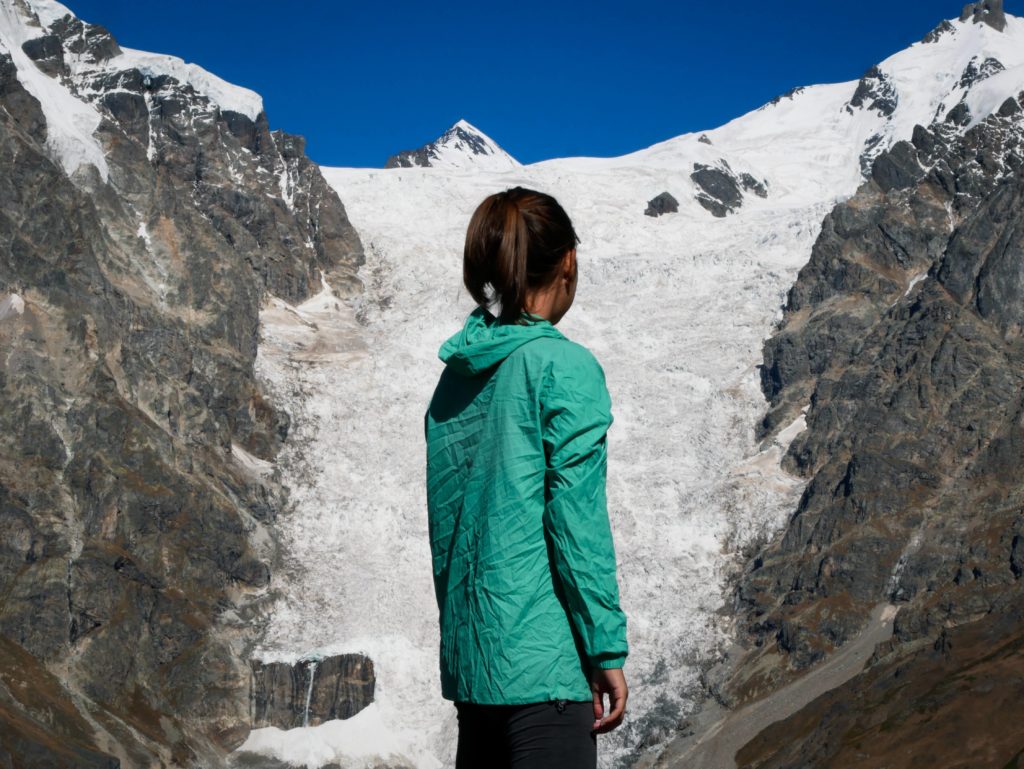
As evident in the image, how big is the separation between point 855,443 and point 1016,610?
40638 millimetres

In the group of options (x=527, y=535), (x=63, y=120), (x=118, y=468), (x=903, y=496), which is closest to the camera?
(x=527, y=535)

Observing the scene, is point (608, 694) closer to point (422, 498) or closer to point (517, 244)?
point (517, 244)

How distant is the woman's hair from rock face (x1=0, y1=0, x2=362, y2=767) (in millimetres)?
105476

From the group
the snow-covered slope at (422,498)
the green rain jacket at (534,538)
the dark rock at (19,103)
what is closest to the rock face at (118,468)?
the dark rock at (19,103)

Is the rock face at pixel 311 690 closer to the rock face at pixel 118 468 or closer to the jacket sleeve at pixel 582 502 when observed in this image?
the rock face at pixel 118 468

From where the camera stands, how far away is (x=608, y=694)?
625 cm

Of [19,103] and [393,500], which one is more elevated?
[19,103]

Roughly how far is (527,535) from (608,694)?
83cm

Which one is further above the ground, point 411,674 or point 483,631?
point 411,674

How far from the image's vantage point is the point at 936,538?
14675 cm

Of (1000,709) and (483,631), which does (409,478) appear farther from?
(483,631)

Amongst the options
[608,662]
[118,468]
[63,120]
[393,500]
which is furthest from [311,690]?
[608,662]

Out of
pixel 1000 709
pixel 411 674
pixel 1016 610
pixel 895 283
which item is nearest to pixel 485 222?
pixel 1000 709

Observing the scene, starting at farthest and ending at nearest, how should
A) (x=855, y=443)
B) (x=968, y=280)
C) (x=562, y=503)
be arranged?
(x=968, y=280)
(x=855, y=443)
(x=562, y=503)
